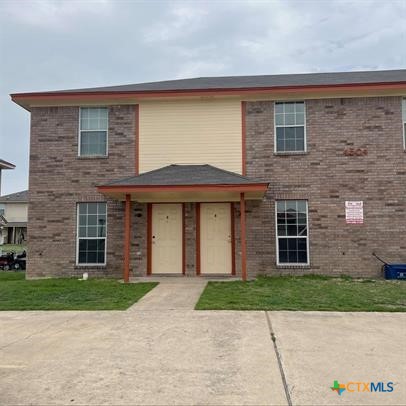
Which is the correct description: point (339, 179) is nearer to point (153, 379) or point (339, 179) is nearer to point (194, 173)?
point (194, 173)

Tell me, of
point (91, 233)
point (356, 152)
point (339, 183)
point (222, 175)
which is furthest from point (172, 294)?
point (356, 152)

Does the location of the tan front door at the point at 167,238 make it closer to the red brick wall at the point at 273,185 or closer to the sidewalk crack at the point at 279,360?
the red brick wall at the point at 273,185

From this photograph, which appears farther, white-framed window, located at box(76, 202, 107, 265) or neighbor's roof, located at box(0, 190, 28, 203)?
neighbor's roof, located at box(0, 190, 28, 203)

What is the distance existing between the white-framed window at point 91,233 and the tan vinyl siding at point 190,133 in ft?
6.44

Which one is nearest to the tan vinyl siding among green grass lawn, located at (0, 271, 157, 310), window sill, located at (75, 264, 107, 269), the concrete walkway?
window sill, located at (75, 264, 107, 269)

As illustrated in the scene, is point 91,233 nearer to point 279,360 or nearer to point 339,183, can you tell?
point 339,183

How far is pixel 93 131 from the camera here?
38.7 feet

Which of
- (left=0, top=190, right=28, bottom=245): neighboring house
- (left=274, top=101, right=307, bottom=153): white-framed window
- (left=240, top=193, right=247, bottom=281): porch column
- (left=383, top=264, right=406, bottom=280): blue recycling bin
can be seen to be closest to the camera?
(left=240, top=193, right=247, bottom=281): porch column

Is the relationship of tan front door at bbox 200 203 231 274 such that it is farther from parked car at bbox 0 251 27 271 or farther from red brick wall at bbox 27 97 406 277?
parked car at bbox 0 251 27 271

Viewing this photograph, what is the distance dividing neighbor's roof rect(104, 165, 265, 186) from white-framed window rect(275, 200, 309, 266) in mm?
1524

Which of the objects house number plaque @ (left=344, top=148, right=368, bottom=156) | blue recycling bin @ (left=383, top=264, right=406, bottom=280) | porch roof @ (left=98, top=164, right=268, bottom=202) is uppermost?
house number plaque @ (left=344, top=148, right=368, bottom=156)

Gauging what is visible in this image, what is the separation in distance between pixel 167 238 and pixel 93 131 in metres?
4.16

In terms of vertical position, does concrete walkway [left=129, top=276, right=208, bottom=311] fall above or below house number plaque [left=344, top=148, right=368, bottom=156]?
below

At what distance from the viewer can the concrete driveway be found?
3.41 m
